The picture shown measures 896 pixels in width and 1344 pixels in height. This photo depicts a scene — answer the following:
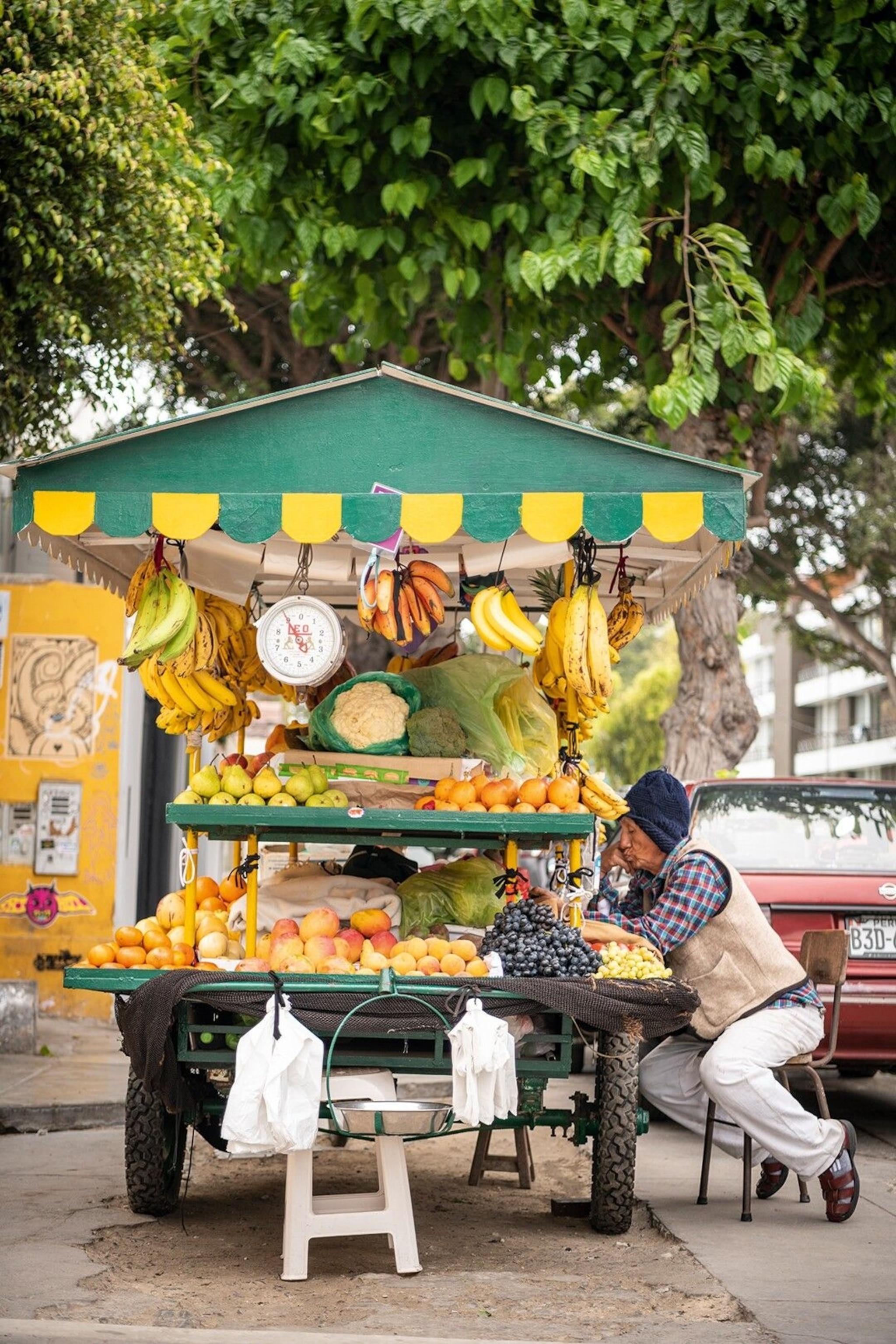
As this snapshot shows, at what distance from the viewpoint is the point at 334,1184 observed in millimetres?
6242

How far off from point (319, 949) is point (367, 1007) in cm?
41

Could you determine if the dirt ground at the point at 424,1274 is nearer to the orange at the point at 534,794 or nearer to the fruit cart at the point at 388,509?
the fruit cart at the point at 388,509

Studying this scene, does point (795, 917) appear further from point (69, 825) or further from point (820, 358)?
point (820, 358)

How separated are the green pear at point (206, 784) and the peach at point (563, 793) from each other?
123 centimetres

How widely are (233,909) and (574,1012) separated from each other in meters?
1.54

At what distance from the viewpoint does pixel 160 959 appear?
17.0 ft

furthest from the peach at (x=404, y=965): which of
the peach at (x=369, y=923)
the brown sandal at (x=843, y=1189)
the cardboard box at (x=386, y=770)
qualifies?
the brown sandal at (x=843, y=1189)

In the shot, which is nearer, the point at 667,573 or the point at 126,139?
the point at 667,573

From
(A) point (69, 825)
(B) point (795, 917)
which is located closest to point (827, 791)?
(B) point (795, 917)

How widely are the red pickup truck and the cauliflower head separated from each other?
95.3 inches

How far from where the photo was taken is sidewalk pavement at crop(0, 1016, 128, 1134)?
7.61 meters

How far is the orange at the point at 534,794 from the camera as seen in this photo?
5340 mm

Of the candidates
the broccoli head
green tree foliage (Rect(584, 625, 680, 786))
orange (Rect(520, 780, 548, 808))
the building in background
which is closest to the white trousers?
orange (Rect(520, 780, 548, 808))

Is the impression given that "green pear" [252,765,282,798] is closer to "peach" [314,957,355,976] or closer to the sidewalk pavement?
"peach" [314,957,355,976]
